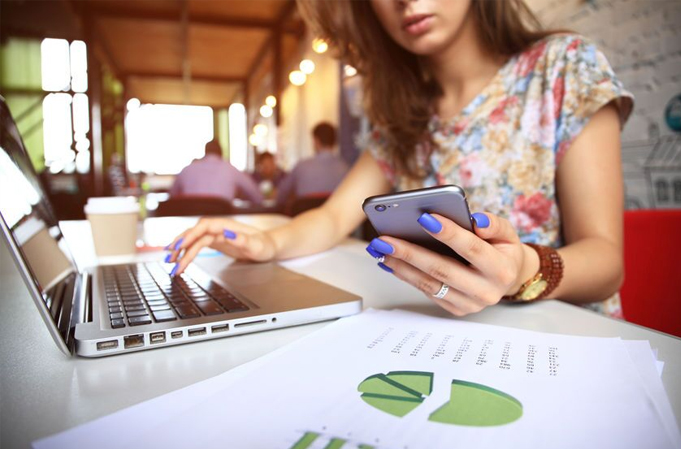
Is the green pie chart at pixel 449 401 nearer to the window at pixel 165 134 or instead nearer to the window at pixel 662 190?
the window at pixel 662 190

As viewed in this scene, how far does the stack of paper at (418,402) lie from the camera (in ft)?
0.92

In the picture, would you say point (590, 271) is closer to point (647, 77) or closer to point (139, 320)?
point (139, 320)

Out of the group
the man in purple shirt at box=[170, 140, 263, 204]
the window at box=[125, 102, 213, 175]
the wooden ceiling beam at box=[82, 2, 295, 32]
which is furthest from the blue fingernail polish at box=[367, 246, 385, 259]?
the window at box=[125, 102, 213, 175]

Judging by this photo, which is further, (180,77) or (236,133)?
(236,133)

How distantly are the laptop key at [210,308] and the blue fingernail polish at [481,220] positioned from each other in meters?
0.27

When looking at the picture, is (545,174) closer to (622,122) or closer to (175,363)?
(622,122)

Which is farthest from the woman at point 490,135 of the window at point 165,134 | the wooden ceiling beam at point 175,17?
the window at point 165,134

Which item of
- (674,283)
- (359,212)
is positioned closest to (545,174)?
(674,283)

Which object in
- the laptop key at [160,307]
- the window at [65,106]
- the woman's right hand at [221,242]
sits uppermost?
the window at [65,106]

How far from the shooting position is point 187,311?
18.9 inches

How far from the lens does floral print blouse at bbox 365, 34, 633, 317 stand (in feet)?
2.81

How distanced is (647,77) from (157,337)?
1599mm

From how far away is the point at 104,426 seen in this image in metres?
0.30

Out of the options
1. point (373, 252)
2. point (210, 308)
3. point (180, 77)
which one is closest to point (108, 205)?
point (210, 308)
